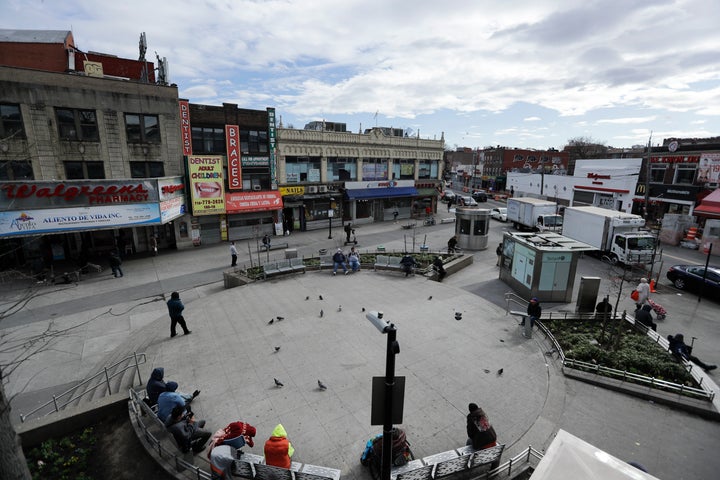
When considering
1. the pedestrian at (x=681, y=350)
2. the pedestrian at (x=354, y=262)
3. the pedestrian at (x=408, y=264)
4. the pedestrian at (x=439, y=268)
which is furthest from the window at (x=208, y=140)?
the pedestrian at (x=681, y=350)

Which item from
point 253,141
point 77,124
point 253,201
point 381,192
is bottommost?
point 253,201

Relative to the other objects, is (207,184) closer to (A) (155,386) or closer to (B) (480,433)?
(A) (155,386)

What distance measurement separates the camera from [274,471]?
6344 millimetres

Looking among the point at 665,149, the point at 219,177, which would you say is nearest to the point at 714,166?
the point at 665,149

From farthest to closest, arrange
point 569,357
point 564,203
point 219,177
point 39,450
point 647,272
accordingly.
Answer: point 564,203
point 219,177
point 647,272
point 569,357
point 39,450

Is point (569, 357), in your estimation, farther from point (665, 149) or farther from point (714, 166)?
point (665, 149)

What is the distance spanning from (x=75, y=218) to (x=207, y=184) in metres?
9.10

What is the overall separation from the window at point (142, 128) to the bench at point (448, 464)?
86.1 feet

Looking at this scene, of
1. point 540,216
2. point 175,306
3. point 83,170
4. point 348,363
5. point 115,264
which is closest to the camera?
point 348,363

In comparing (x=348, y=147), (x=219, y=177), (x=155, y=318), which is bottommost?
(x=155, y=318)

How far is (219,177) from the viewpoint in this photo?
27781mm

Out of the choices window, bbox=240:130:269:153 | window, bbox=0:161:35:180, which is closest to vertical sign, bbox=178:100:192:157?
window, bbox=240:130:269:153

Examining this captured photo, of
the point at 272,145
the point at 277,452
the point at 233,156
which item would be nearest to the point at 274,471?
the point at 277,452

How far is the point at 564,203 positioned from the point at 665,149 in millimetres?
15558
